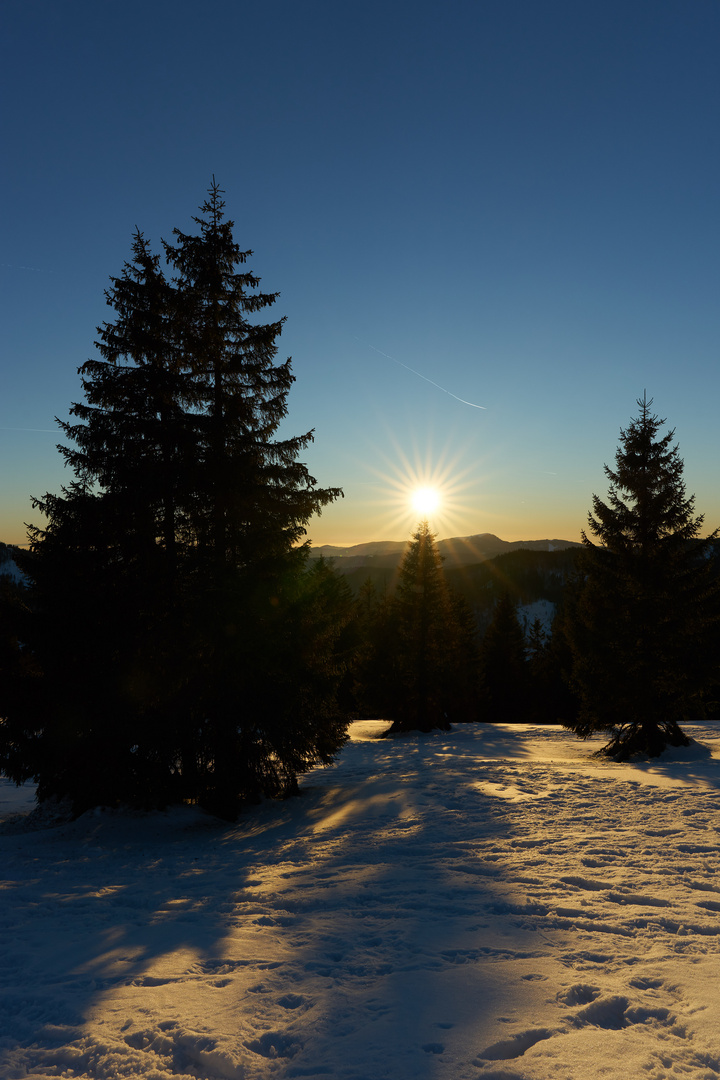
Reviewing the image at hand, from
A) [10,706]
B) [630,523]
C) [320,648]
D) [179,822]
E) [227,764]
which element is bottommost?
[179,822]

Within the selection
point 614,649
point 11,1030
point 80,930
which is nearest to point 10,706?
point 80,930

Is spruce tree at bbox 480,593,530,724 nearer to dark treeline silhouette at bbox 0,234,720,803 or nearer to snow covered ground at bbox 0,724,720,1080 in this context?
dark treeline silhouette at bbox 0,234,720,803

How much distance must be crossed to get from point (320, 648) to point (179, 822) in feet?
15.4

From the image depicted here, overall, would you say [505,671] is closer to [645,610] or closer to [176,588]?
[645,610]

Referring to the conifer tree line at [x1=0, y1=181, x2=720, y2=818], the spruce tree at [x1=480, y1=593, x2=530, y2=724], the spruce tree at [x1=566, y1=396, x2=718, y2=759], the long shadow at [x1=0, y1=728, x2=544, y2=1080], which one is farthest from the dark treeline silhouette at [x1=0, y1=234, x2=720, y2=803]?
the spruce tree at [x1=480, y1=593, x2=530, y2=724]

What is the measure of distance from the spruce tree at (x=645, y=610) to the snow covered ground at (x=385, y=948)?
648 centimetres

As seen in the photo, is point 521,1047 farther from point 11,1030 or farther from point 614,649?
point 614,649

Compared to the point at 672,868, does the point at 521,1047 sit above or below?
above

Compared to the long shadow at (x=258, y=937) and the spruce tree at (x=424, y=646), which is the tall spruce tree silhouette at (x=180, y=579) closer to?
the long shadow at (x=258, y=937)

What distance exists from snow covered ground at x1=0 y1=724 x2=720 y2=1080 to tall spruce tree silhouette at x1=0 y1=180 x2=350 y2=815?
2034 mm

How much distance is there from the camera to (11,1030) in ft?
13.1

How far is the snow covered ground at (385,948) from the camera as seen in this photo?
3613 mm

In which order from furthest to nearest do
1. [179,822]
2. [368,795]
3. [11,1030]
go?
1. [368,795]
2. [179,822]
3. [11,1030]

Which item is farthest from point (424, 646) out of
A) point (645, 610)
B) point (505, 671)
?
point (505, 671)
